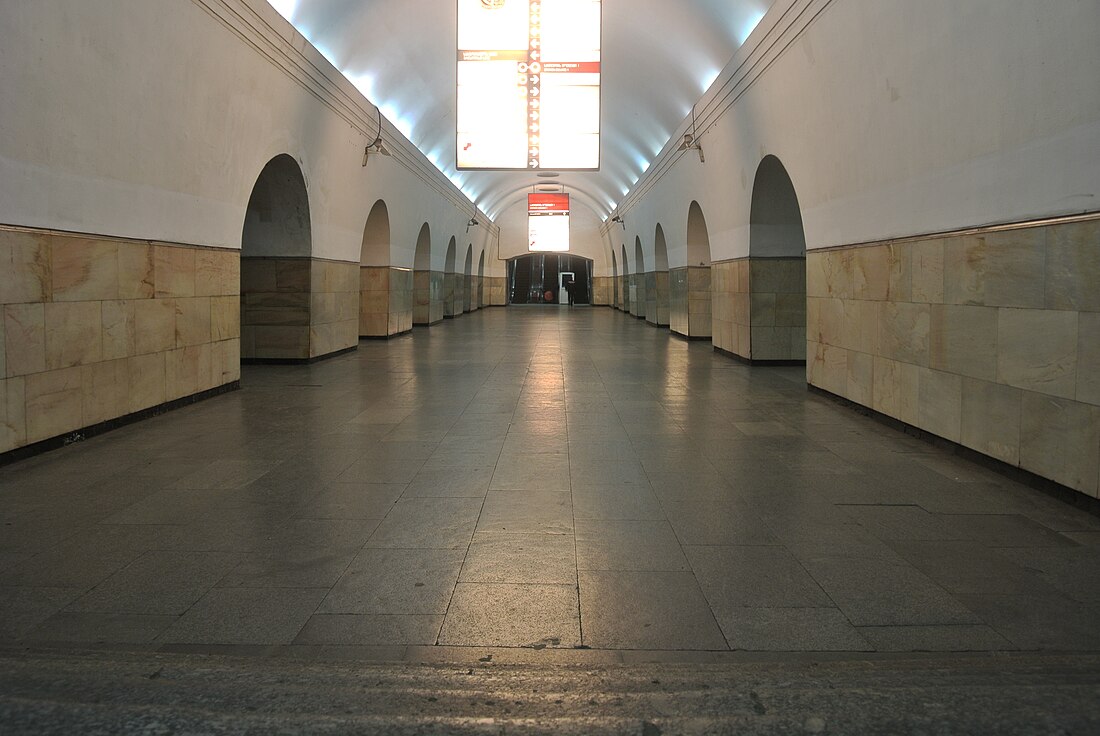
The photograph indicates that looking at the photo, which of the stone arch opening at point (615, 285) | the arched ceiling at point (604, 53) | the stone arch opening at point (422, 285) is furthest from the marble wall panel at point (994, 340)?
the stone arch opening at point (615, 285)

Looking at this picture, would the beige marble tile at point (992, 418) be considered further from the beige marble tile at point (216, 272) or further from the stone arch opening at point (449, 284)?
the stone arch opening at point (449, 284)

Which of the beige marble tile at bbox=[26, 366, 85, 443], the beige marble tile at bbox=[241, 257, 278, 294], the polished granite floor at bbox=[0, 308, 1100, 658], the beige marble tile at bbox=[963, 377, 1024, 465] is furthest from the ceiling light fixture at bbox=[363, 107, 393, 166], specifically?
the beige marble tile at bbox=[963, 377, 1024, 465]

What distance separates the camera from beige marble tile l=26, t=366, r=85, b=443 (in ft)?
21.6

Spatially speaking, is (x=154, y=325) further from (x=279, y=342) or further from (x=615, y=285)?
(x=615, y=285)

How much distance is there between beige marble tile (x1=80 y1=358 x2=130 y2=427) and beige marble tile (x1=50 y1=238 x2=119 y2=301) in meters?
0.62

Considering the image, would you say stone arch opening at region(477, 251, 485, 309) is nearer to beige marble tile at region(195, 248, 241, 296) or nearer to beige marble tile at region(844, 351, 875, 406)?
beige marble tile at region(195, 248, 241, 296)

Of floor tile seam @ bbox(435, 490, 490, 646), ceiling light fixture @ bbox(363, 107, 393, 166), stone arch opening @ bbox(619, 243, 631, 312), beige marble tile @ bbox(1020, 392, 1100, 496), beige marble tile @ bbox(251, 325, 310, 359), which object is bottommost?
floor tile seam @ bbox(435, 490, 490, 646)

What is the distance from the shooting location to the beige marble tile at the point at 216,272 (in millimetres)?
9672

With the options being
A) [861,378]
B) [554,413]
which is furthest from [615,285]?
[554,413]

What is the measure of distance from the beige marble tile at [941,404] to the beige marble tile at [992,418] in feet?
0.37

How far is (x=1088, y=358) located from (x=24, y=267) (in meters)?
7.22

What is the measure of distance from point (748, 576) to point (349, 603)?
1830 millimetres

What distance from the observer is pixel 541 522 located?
16.3ft

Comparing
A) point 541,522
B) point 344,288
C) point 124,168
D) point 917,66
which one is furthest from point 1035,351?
point 344,288
